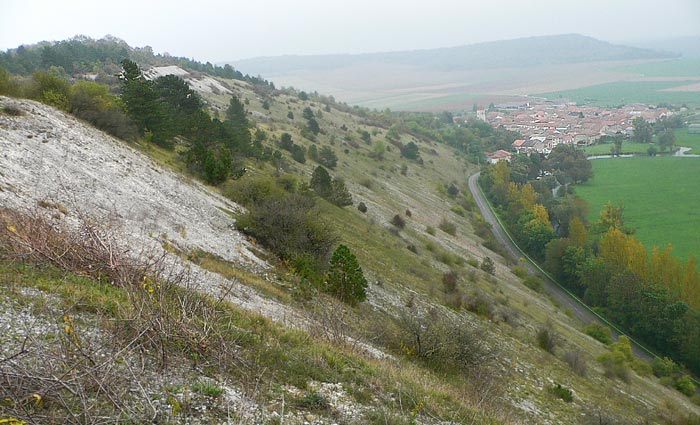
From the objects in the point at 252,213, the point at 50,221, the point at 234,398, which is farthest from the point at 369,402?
the point at 252,213

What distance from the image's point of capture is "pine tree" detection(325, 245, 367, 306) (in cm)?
1861

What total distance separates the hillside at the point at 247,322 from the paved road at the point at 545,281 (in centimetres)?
891

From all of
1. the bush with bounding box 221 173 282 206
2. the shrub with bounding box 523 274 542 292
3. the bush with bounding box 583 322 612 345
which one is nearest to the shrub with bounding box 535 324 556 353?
the bush with bounding box 583 322 612 345

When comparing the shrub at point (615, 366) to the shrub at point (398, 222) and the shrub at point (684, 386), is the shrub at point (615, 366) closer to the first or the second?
the shrub at point (684, 386)

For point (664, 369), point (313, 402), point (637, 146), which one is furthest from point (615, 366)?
point (637, 146)

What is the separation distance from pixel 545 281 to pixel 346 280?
1969 inches

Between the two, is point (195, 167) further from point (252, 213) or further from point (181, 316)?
point (181, 316)

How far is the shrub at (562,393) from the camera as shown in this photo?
58.3 feet

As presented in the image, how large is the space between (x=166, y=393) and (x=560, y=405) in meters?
16.2

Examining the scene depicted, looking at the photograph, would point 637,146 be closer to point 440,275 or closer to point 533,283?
point 533,283

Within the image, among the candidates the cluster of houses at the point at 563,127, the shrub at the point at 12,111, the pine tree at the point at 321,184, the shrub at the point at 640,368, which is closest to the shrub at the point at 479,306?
the shrub at the point at 640,368

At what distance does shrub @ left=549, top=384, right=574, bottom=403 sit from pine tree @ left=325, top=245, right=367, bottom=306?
30.3ft

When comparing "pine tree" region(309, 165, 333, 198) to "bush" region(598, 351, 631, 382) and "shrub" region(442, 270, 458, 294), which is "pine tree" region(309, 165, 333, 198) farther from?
"bush" region(598, 351, 631, 382)

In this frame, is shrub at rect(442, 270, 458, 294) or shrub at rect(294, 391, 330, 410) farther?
shrub at rect(442, 270, 458, 294)
